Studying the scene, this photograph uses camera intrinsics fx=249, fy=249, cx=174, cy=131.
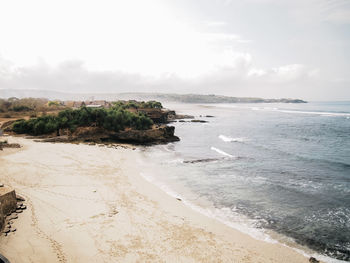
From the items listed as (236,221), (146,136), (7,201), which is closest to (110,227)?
(7,201)

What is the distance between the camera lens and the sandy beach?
9.96 meters

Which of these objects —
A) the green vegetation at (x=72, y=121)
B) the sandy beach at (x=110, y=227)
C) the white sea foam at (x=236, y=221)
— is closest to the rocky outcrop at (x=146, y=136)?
the green vegetation at (x=72, y=121)

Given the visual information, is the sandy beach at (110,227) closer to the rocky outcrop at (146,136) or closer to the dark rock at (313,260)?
the dark rock at (313,260)

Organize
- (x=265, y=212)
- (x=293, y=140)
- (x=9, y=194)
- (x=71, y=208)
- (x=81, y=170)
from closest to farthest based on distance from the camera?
(x=9, y=194), (x=71, y=208), (x=265, y=212), (x=81, y=170), (x=293, y=140)

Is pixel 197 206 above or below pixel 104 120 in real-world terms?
below

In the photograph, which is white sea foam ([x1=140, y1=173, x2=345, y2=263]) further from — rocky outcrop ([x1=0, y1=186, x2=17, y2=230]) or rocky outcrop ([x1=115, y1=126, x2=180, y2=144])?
rocky outcrop ([x1=115, y1=126, x2=180, y2=144])

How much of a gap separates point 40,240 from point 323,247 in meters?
12.5

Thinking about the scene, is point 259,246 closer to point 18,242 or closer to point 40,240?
point 40,240

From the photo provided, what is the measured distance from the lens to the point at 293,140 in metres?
44.4

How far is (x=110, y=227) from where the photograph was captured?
12.0 m

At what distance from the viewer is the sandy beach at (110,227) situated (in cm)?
996

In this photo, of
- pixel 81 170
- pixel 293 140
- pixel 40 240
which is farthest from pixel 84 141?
pixel 293 140

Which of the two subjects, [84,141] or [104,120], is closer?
[84,141]

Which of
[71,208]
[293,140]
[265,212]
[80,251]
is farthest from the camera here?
[293,140]
